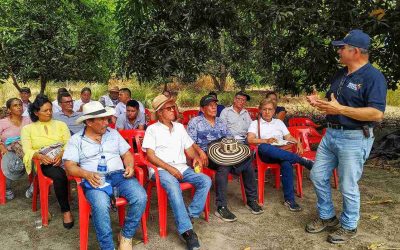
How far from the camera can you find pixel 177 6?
684 cm

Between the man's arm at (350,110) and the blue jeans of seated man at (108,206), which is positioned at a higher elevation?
the man's arm at (350,110)

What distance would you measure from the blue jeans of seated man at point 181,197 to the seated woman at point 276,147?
1.01 m

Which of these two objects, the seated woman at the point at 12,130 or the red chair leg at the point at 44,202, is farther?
the seated woman at the point at 12,130

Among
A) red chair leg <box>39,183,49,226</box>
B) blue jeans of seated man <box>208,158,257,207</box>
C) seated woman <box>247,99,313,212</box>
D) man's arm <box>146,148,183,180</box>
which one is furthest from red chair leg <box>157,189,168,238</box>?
seated woman <box>247,99,313,212</box>

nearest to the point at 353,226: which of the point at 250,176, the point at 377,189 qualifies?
the point at 250,176

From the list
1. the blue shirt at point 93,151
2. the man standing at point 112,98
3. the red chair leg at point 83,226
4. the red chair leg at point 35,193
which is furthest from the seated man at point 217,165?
the man standing at point 112,98

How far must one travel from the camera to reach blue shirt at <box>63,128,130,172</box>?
3762 millimetres

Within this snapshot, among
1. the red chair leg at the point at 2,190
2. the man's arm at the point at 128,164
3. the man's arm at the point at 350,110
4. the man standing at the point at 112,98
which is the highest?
the man's arm at the point at 350,110

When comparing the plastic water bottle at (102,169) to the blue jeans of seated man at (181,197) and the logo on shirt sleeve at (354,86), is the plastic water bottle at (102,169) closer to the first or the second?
the blue jeans of seated man at (181,197)

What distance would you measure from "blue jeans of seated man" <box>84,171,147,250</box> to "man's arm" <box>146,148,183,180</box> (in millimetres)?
390

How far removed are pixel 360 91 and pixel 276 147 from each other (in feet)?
5.17

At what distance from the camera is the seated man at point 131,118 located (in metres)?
5.90

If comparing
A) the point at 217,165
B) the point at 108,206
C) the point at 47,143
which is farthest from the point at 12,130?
the point at 217,165

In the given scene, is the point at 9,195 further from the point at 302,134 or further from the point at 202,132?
the point at 302,134
